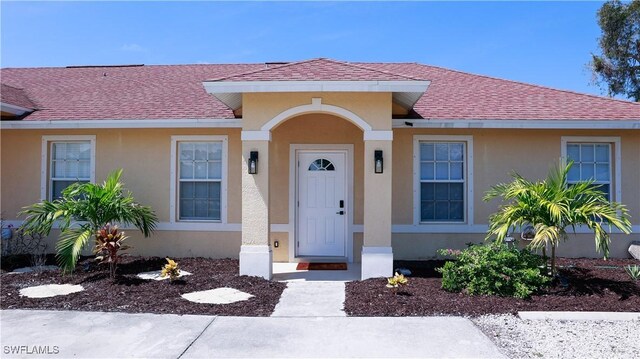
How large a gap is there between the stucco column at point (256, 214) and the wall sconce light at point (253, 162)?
0.18 ft

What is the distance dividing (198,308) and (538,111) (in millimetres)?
7701

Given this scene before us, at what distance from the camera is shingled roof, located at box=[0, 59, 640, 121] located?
8.00 meters

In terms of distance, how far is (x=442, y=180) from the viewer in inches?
371

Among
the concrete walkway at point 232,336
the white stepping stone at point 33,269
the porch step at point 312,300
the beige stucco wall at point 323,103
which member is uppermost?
A: the beige stucco wall at point 323,103

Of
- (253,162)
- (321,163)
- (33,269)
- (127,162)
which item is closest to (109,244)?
(33,269)

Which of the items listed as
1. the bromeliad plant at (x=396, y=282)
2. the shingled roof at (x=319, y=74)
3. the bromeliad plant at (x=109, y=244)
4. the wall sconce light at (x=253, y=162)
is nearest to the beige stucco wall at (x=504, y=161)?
the shingled roof at (x=319, y=74)

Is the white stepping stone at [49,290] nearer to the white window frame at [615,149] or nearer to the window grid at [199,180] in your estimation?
the window grid at [199,180]

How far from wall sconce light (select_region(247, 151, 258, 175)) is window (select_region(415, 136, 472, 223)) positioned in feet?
12.1

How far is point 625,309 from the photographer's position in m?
5.92

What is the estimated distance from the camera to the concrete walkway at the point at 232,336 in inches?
180

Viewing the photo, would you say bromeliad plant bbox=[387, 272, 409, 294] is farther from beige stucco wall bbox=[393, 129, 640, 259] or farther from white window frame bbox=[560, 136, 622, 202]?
white window frame bbox=[560, 136, 622, 202]

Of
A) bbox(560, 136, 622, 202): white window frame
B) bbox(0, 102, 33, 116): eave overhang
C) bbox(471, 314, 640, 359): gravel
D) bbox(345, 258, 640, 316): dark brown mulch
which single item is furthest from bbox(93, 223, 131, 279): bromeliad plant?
bbox(560, 136, 622, 202): white window frame

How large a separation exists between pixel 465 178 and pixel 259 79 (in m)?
4.87

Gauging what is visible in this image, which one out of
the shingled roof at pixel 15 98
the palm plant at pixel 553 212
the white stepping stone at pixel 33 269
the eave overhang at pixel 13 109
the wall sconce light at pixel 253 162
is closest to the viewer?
the palm plant at pixel 553 212
